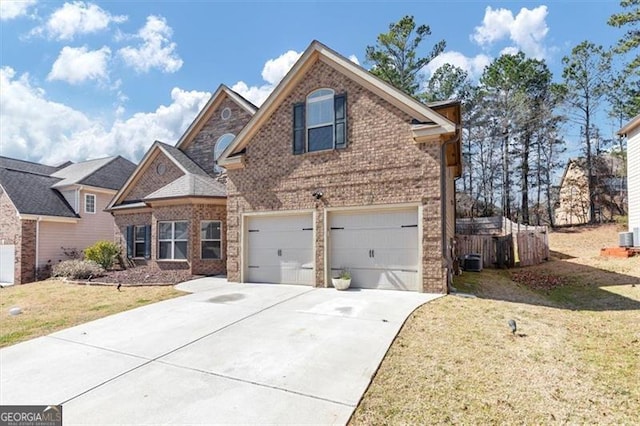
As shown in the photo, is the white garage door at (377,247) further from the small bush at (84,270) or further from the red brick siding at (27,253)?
the red brick siding at (27,253)

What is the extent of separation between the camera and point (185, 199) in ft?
44.7

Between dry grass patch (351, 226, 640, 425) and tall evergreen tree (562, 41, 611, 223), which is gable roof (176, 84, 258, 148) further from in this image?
tall evergreen tree (562, 41, 611, 223)

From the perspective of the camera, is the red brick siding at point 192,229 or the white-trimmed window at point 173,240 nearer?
the red brick siding at point 192,229

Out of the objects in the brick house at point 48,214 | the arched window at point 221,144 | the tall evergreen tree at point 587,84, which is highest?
the tall evergreen tree at point 587,84

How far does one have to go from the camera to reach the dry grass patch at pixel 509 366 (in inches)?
138

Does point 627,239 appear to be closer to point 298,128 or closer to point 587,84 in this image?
point 298,128

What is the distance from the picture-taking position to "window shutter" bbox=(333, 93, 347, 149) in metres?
10.3

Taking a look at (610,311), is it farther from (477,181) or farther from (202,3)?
(477,181)

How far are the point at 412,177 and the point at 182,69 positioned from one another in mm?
12337

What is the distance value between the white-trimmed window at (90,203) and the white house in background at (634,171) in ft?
99.9

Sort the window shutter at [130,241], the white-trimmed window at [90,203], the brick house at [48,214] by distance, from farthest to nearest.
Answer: the white-trimmed window at [90,203]
the brick house at [48,214]
the window shutter at [130,241]

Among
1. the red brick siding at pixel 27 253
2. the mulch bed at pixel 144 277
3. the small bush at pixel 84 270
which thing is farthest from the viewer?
the red brick siding at pixel 27 253

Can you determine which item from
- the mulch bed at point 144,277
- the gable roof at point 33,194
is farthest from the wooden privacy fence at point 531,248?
the gable roof at point 33,194

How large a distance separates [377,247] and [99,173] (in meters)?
21.1
